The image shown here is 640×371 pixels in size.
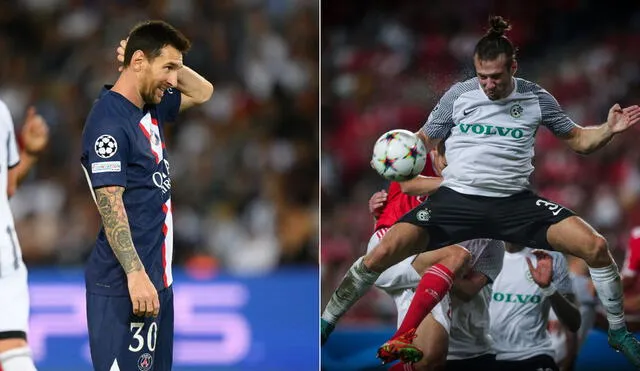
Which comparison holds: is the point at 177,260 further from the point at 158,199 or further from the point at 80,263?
the point at 158,199

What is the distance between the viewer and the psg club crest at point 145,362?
4121 millimetres

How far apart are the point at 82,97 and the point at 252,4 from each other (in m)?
1.92

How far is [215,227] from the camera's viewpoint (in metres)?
9.68

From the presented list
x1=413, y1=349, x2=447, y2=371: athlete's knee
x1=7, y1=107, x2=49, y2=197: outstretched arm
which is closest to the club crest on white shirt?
x1=413, y1=349, x2=447, y2=371: athlete's knee

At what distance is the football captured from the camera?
4.80 meters

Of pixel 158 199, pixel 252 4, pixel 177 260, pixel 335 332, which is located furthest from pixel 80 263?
pixel 158 199

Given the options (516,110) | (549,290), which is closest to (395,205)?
(516,110)

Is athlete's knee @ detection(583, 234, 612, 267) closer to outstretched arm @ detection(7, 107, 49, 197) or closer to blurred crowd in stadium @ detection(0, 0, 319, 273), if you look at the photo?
outstretched arm @ detection(7, 107, 49, 197)

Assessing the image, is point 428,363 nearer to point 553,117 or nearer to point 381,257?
point 381,257

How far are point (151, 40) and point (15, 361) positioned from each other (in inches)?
60.2

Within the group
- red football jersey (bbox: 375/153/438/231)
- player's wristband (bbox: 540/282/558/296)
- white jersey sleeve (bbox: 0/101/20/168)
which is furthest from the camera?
player's wristband (bbox: 540/282/558/296)

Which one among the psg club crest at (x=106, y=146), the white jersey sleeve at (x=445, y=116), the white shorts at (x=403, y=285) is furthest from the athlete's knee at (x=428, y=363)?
the psg club crest at (x=106, y=146)

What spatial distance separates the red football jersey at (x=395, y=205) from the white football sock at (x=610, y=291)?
34.4 inches

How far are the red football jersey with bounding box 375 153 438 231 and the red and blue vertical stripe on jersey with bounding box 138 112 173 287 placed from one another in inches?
46.4
